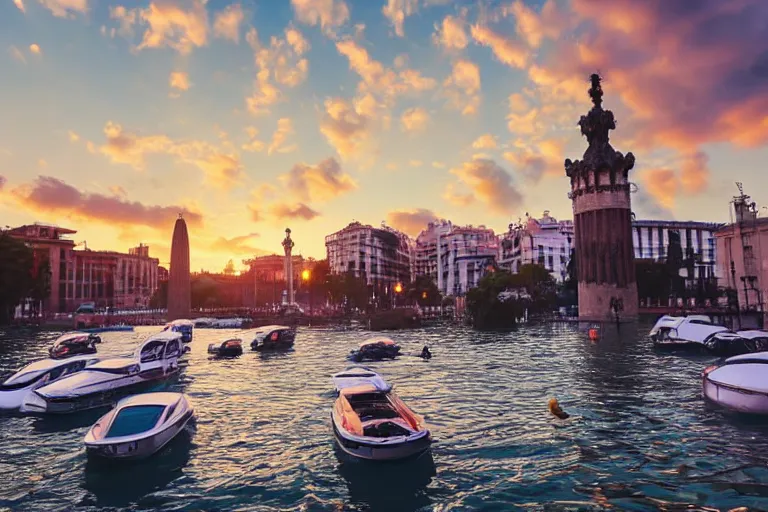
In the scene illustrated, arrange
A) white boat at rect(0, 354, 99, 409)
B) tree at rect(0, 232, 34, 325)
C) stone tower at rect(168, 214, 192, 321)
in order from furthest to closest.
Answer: stone tower at rect(168, 214, 192, 321) → tree at rect(0, 232, 34, 325) → white boat at rect(0, 354, 99, 409)

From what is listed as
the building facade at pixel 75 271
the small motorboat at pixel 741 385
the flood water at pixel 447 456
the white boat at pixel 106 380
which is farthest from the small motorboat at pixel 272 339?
the building facade at pixel 75 271

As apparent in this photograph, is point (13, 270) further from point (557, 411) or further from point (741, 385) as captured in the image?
point (741, 385)

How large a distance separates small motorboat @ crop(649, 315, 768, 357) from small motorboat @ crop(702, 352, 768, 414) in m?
20.8

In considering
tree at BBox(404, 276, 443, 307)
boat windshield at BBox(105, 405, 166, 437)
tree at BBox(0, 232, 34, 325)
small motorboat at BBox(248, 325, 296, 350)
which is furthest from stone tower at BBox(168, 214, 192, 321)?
boat windshield at BBox(105, 405, 166, 437)

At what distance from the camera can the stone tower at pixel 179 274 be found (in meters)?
102

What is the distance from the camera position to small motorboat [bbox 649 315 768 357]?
43.8m

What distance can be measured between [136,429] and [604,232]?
96040mm

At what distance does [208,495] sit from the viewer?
1627cm

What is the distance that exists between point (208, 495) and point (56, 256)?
173m

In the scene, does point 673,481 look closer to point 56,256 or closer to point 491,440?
point 491,440

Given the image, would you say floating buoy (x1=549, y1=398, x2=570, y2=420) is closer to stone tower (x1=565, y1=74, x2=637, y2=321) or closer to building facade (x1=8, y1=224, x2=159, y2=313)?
stone tower (x1=565, y1=74, x2=637, y2=321)

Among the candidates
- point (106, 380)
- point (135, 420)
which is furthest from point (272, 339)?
point (135, 420)

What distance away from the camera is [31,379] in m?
29.0

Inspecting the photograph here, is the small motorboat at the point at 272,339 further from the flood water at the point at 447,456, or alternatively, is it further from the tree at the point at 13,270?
the tree at the point at 13,270
